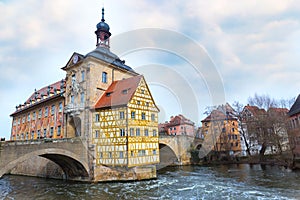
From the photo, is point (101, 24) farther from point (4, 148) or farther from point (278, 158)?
point (278, 158)

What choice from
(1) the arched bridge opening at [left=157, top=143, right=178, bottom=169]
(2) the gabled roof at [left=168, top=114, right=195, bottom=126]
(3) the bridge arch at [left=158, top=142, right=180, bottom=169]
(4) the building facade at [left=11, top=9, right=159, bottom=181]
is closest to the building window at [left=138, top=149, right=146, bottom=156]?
(4) the building facade at [left=11, top=9, right=159, bottom=181]

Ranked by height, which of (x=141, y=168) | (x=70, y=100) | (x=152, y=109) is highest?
(x=70, y=100)

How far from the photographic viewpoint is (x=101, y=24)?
26312 mm

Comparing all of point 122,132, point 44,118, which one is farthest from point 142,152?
point 44,118

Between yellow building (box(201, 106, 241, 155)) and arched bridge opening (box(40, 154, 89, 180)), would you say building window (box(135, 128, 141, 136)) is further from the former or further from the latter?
yellow building (box(201, 106, 241, 155))

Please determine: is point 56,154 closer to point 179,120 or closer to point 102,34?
point 102,34

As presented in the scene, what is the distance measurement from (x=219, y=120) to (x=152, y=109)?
18641 mm

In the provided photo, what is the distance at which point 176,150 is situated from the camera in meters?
33.4

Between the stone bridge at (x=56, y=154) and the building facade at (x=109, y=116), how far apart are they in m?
0.89

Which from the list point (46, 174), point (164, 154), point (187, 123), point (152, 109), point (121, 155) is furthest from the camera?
point (187, 123)

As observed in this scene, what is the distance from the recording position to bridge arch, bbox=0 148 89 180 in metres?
15.8

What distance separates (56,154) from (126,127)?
19.6ft

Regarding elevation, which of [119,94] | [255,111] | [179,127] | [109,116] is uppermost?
[179,127]

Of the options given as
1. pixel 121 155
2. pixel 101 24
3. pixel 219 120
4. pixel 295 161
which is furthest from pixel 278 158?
pixel 101 24
